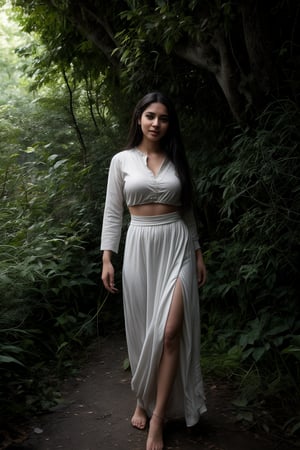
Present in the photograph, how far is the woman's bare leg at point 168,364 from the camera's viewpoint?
9.34ft

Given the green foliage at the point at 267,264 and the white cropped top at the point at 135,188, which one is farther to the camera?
the green foliage at the point at 267,264

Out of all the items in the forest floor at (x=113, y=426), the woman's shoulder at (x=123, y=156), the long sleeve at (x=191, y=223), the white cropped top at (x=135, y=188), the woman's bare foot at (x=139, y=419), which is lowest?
the forest floor at (x=113, y=426)

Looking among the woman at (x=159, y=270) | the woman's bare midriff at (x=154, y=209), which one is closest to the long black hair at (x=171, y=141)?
the woman at (x=159, y=270)

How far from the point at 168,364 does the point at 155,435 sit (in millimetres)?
423

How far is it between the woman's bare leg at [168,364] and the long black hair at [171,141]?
60cm

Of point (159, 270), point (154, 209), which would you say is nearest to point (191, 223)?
point (154, 209)

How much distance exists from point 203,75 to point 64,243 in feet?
7.02

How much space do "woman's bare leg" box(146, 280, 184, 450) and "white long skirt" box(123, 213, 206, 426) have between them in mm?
37

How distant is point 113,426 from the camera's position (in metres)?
3.19

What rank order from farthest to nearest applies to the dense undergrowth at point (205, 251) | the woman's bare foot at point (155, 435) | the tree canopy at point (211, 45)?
the tree canopy at point (211, 45) → the dense undergrowth at point (205, 251) → the woman's bare foot at point (155, 435)

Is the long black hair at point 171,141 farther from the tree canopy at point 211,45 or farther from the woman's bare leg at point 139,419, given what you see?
the woman's bare leg at point 139,419

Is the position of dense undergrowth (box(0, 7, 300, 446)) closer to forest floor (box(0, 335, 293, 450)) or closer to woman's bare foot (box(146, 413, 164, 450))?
forest floor (box(0, 335, 293, 450))

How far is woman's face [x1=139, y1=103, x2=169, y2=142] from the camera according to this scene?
304cm

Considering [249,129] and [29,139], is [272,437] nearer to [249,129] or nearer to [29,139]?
[249,129]
